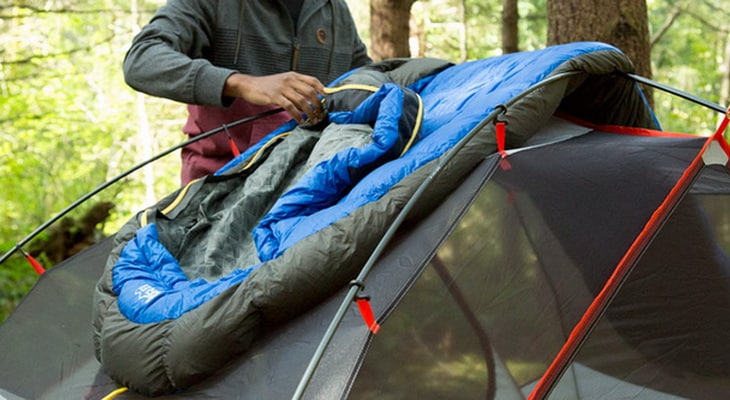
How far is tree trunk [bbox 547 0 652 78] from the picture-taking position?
3.14 meters

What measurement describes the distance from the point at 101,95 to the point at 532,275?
1379 centimetres

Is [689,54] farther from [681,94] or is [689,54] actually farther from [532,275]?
[532,275]

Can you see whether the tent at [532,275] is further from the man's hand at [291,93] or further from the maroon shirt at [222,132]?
the maroon shirt at [222,132]

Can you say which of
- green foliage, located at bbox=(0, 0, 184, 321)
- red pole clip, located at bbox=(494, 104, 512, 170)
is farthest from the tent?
green foliage, located at bbox=(0, 0, 184, 321)

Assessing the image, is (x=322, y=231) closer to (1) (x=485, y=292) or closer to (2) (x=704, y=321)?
(1) (x=485, y=292)

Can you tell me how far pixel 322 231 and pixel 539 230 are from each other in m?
0.45

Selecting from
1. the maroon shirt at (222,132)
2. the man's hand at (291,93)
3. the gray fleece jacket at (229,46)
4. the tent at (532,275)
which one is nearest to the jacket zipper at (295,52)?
the gray fleece jacket at (229,46)

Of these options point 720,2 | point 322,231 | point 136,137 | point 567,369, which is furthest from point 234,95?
point 136,137

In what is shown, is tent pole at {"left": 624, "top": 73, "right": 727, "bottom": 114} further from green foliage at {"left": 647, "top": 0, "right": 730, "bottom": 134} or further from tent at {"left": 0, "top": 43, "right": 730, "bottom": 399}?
green foliage at {"left": 647, "top": 0, "right": 730, "bottom": 134}

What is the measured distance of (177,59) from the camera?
2324 mm

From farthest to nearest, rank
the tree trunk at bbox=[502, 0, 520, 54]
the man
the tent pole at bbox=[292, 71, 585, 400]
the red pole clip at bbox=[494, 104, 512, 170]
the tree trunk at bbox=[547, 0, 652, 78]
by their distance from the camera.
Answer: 1. the tree trunk at bbox=[502, 0, 520, 54]
2. the tree trunk at bbox=[547, 0, 652, 78]
3. the man
4. the red pole clip at bbox=[494, 104, 512, 170]
5. the tent pole at bbox=[292, 71, 585, 400]

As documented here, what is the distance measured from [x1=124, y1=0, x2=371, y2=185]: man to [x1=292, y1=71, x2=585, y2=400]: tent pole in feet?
2.02

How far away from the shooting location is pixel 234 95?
7.54 feet

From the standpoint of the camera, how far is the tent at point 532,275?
1.53 meters
